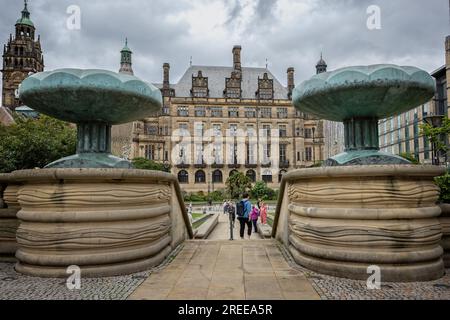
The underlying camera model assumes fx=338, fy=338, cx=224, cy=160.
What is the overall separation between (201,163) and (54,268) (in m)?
49.4

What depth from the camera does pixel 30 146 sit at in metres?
23.7

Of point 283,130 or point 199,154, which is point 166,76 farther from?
point 283,130

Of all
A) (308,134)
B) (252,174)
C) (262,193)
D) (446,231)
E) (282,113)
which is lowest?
(262,193)

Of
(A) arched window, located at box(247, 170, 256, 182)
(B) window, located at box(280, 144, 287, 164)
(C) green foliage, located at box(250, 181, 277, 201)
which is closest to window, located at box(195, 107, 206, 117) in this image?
(A) arched window, located at box(247, 170, 256, 182)

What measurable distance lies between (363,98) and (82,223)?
4806 mm

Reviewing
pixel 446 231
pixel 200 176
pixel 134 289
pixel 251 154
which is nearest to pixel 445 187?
pixel 446 231

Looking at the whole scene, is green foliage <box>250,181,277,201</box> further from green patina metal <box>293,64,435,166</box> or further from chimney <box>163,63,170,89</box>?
green patina metal <box>293,64,435,166</box>

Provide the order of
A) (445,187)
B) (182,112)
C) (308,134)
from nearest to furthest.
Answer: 1. (445,187)
2. (182,112)
3. (308,134)

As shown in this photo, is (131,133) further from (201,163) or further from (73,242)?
(73,242)

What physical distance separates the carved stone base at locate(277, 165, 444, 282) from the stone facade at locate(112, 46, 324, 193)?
159ft
